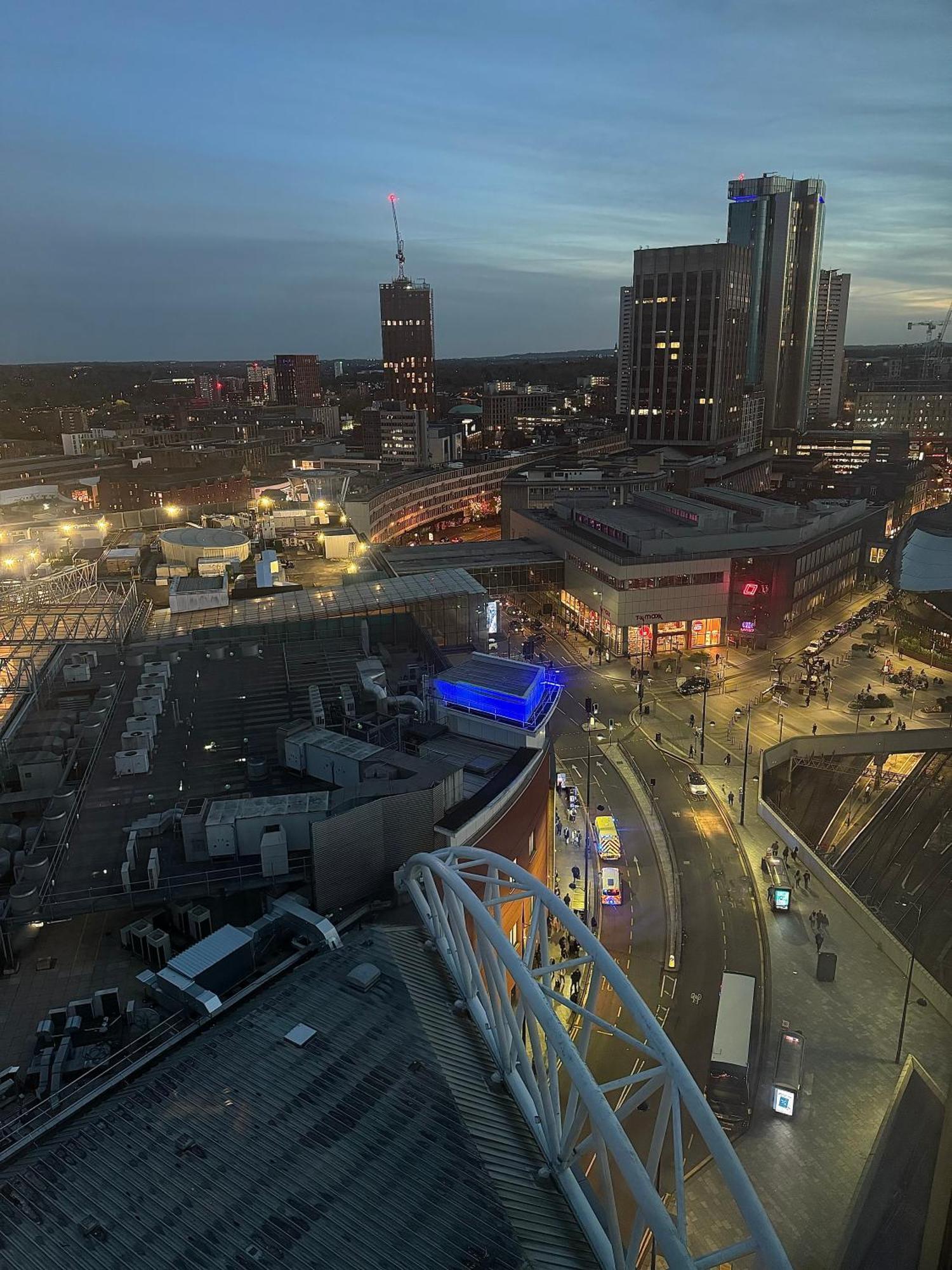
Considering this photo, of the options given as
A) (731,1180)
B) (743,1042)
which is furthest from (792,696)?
(731,1180)

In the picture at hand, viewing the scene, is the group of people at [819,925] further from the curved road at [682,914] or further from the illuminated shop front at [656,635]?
the illuminated shop front at [656,635]

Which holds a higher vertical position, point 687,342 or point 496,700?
point 687,342

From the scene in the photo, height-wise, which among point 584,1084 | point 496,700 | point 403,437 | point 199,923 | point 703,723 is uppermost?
point 403,437

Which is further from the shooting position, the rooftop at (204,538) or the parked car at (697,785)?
the rooftop at (204,538)

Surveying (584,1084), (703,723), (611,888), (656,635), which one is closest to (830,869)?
(611,888)

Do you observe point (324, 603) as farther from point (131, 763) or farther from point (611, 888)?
point (611, 888)

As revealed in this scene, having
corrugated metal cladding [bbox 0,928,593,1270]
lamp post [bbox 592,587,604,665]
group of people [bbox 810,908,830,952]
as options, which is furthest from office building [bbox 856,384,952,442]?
corrugated metal cladding [bbox 0,928,593,1270]

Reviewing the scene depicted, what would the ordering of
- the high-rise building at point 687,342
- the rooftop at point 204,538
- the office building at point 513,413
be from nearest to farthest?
1. the rooftop at point 204,538
2. the high-rise building at point 687,342
3. the office building at point 513,413

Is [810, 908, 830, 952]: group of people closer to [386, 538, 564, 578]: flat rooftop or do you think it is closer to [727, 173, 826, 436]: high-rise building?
[386, 538, 564, 578]: flat rooftop

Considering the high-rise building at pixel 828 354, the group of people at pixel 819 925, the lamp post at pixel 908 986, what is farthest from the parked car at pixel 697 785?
the high-rise building at pixel 828 354
